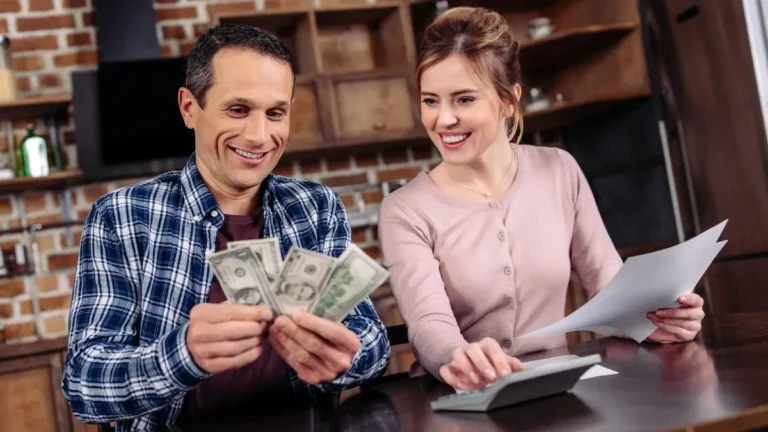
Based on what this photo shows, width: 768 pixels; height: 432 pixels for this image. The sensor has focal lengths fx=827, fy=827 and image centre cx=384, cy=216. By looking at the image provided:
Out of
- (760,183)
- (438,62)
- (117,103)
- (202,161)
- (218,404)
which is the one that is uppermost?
(117,103)

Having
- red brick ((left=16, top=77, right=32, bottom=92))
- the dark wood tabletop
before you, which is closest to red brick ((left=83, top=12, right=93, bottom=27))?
red brick ((left=16, top=77, right=32, bottom=92))

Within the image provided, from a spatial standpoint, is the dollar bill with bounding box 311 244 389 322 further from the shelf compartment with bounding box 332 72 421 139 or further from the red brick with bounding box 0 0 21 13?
the red brick with bounding box 0 0 21 13

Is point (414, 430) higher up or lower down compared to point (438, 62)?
lower down

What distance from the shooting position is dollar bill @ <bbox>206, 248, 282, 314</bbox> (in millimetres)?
1128

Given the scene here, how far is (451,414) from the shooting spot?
112 cm

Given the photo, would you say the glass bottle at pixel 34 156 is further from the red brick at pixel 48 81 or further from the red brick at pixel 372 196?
the red brick at pixel 372 196

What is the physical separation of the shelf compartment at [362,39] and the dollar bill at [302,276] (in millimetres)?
2821

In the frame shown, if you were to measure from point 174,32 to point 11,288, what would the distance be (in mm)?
1390

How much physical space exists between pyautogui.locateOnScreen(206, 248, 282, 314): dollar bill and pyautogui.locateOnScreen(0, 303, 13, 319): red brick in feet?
9.44

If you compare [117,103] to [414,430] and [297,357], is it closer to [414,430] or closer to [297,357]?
[297,357]

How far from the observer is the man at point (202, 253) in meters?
1.32

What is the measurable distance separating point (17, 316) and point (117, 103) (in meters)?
1.05

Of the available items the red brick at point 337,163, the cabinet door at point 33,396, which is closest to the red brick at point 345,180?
the red brick at point 337,163

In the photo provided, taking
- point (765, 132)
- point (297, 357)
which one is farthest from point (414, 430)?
point (765, 132)
